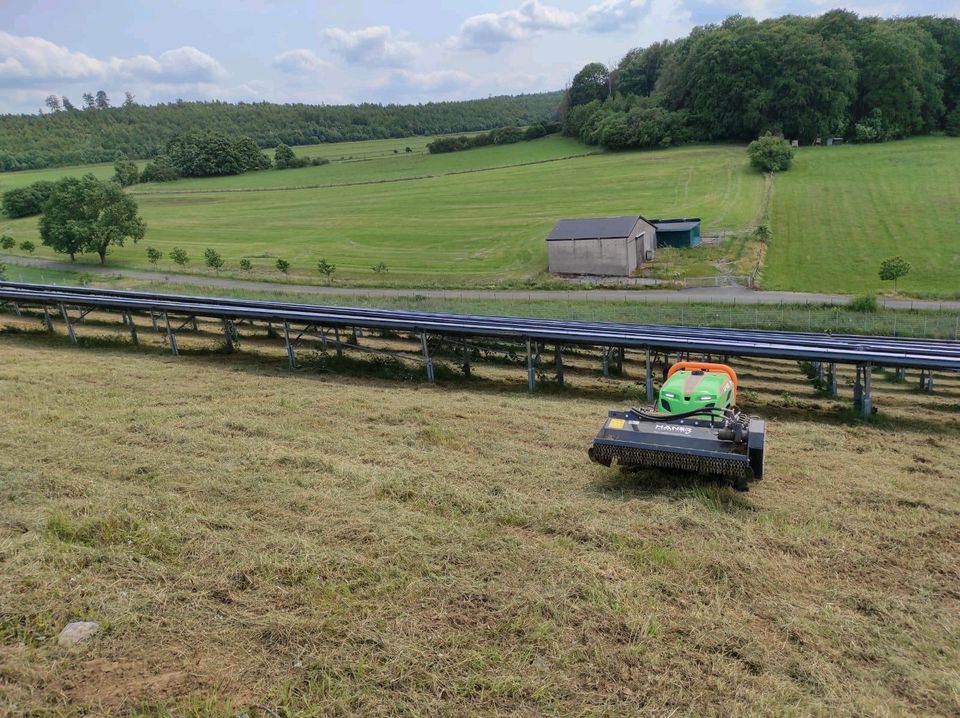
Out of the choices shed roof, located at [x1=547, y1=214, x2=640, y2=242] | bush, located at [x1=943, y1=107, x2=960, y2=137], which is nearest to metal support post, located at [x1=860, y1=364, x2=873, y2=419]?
shed roof, located at [x1=547, y1=214, x2=640, y2=242]

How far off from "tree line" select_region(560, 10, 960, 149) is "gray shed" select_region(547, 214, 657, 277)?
1903 inches

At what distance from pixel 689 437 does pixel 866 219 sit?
177ft

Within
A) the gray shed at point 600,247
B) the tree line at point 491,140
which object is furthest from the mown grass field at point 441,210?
the tree line at point 491,140

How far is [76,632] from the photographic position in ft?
20.1

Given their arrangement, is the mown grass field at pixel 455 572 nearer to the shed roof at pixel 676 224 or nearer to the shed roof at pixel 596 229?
the shed roof at pixel 596 229

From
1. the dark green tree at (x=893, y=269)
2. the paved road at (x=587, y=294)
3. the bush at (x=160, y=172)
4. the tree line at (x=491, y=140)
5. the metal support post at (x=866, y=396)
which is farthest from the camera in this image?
the tree line at (x=491, y=140)

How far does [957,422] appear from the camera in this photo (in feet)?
46.9

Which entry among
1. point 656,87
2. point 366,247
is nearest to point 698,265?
point 366,247

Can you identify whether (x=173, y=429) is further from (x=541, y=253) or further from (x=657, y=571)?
(x=541, y=253)

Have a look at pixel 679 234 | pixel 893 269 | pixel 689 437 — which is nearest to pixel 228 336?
pixel 689 437

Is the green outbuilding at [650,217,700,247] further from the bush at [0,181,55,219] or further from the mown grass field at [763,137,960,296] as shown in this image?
the bush at [0,181,55,219]

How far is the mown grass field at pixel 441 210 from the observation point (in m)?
55.0

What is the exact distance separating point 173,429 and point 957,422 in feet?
55.5

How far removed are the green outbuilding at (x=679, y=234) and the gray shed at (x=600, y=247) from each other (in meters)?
3.04
